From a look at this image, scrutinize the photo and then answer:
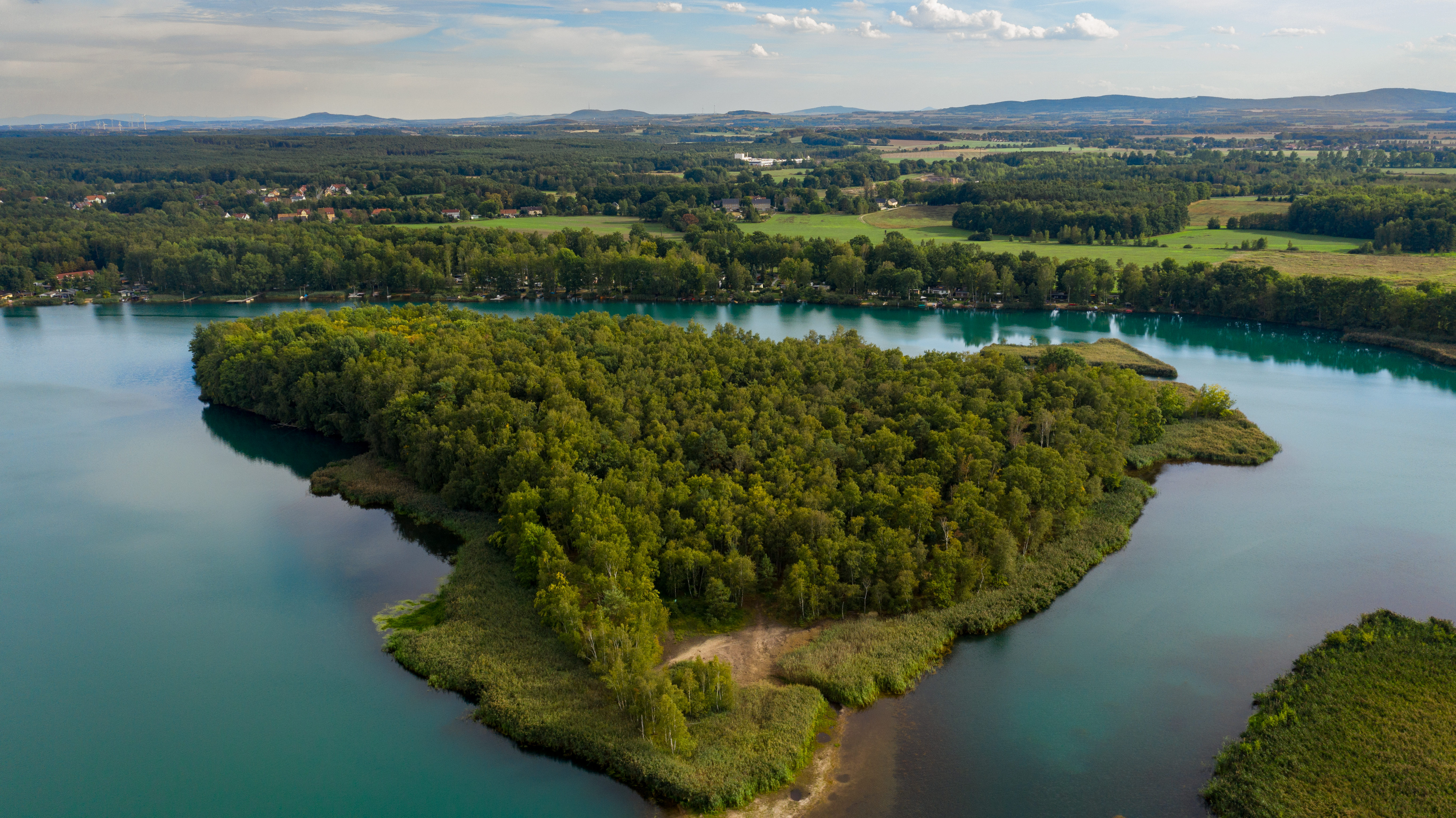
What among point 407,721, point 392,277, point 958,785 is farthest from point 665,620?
point 392,277

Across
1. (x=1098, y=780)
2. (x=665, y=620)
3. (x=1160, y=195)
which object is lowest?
(x=1098, y=780)

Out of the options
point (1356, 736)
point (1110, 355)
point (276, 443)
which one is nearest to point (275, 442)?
point (276, 443)

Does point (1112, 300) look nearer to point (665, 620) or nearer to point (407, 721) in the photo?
point (665, 620)

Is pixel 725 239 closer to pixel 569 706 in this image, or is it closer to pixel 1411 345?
pixel 1411 345

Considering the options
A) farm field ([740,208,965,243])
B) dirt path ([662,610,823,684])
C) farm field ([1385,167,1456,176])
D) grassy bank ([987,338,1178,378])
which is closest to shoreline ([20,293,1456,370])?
grassy bank ([987,338,1178,378])

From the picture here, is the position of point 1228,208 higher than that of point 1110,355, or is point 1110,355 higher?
point 1228,208

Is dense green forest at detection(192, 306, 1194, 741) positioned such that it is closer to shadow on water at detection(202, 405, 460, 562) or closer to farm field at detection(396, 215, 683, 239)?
shadow on water at detection(202, 405, 460, 562)
